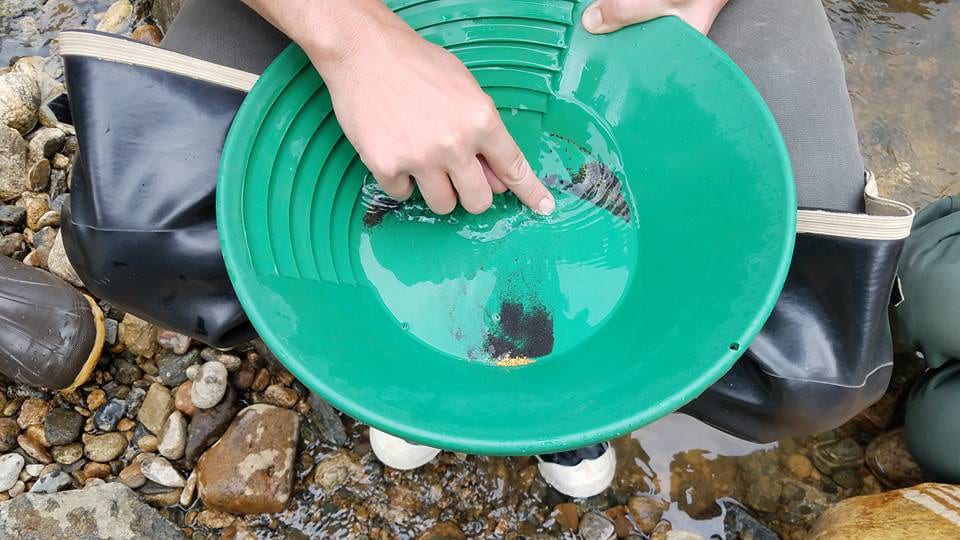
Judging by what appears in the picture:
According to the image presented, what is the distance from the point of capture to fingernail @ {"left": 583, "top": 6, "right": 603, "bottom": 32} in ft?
4.33

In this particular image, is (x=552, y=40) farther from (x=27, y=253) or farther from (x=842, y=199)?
(x=27, y=253)

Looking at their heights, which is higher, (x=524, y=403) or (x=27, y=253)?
(x=524, y=403)

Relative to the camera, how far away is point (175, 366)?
1.88 m

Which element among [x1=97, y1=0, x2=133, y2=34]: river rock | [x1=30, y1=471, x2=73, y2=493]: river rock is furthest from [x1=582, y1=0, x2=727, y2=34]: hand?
[x1=97, y1=0, x2=133, y2=34]: river rock

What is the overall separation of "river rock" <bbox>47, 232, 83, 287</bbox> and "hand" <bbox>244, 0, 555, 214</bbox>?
1234mm

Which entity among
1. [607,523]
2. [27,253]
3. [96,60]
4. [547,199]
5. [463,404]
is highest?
[96,60]

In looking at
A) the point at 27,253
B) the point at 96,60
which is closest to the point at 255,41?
the point at 96,60

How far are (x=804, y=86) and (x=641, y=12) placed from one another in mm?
416

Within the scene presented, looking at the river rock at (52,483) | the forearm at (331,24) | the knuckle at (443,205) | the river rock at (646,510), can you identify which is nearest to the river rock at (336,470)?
the river rock at (52,483)

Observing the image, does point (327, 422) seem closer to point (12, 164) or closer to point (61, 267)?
point (61, 267)

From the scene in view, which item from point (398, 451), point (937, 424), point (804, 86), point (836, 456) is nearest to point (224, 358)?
point (398, 451)

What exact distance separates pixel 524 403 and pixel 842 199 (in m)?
0.80

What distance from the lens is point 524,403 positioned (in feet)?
3.71

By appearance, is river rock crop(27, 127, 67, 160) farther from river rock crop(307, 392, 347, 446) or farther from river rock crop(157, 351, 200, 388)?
river rock crop(307, 392, 347, 446)
